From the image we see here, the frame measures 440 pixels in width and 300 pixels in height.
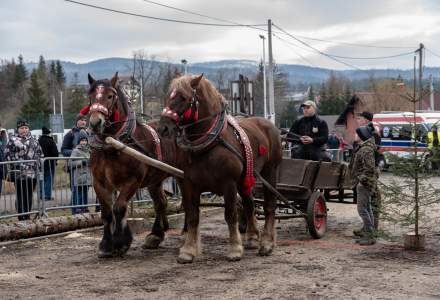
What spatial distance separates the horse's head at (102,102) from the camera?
6.39m

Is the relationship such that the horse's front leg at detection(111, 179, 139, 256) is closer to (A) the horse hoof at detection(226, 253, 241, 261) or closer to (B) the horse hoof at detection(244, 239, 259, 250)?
(A) the horse hoof at detection(226, 253, 241, 261)

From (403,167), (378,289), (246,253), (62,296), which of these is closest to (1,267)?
(62,296)

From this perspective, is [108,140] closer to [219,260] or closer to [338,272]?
[219,260]

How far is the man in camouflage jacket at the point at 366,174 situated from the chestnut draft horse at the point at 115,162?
8.55 feet

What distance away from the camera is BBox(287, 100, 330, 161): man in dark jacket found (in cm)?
900

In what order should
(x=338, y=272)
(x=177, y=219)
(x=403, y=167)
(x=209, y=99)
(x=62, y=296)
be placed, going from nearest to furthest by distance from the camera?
(x=62, y=296) → (x=338, y=272) → (x=209, y=99) → (x=403, y=167) → (x=177, y=219)

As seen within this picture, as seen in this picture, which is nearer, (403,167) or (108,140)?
(108,140)

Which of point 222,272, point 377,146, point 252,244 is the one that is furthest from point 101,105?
point 377,146

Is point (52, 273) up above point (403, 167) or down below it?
below

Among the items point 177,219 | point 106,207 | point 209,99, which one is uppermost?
point 209,99

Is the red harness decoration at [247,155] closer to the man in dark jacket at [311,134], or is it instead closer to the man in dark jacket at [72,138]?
the man in dark jacket at [311,134]

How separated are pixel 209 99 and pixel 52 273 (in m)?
2.57

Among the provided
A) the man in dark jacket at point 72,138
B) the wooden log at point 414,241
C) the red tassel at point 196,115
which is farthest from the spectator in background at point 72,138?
the wooden log at point 414,241

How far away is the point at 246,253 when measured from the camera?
24.2ft
